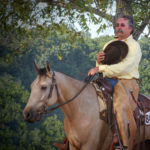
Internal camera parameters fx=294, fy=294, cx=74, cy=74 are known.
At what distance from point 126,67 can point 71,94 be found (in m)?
0.99

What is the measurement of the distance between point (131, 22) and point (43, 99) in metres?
2.10

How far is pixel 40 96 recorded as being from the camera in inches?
161

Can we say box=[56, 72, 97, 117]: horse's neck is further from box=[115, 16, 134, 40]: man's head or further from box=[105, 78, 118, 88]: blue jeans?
box=[115, 16, 134, 40]: man's head

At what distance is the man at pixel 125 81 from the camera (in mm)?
4621

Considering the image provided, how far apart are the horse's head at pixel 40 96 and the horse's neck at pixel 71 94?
17 centimetres

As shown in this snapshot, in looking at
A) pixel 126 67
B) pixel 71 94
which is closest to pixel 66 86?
pixel 71 94

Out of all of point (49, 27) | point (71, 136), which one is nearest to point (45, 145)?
point (49, 27)

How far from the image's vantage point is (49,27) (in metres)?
9.02

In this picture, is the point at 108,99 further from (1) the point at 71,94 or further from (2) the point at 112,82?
(1) the point at 71,94

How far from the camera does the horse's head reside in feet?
13.2

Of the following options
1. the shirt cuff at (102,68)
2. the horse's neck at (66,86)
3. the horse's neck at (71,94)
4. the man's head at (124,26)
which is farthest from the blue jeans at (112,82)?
the man's head at (124,26)

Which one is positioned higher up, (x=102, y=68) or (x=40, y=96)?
(x=102, y=68)

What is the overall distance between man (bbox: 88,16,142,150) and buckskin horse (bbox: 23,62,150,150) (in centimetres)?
27

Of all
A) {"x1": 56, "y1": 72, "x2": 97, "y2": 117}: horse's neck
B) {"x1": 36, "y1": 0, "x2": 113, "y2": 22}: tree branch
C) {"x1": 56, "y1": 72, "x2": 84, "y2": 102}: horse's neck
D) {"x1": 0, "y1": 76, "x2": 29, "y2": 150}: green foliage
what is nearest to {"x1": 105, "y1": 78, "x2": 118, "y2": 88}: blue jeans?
{"x1": 56, "y1": 72, "x2": 97, "y2": 117}: horse's neck
